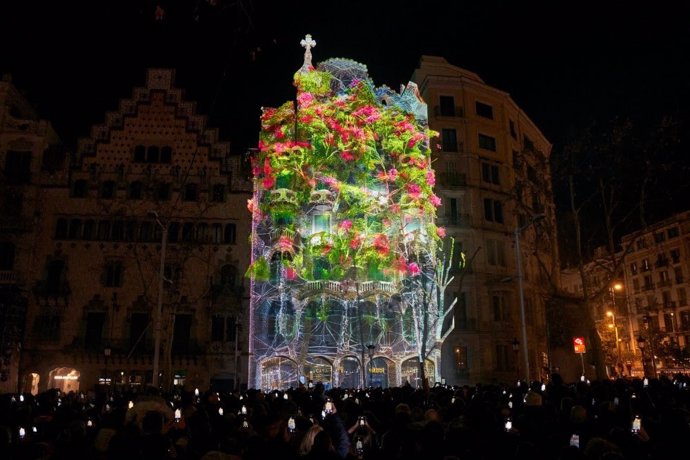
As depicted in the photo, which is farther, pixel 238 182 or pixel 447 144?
pixel 447 144

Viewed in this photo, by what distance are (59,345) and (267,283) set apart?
44.9 feet

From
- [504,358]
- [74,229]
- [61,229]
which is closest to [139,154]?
[74,229]

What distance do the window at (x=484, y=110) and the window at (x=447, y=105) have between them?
225cm

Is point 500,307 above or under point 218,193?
under

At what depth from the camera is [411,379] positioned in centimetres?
4131

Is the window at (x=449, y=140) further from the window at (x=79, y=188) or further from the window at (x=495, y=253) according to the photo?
the window at (x=79, y=188)

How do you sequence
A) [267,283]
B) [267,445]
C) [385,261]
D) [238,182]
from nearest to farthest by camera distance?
[267,445] → [385,261] → [267,283] → [238,182]

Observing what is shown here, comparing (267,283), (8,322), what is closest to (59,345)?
(8,322)

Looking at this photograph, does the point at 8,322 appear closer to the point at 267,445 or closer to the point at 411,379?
the point at 411,379

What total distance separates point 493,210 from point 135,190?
26.6m

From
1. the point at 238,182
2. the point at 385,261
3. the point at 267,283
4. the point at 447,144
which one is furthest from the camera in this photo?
the point at 447,144

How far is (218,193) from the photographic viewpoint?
43531 millimetres

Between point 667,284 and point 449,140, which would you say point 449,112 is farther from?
point 667,284

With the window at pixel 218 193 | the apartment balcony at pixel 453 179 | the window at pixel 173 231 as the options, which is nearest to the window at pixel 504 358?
the apartment balcony at pixel 453 179
